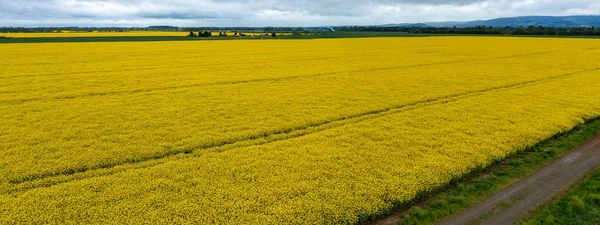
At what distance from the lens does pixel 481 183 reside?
10633mm

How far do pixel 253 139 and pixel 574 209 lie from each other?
9469 mm

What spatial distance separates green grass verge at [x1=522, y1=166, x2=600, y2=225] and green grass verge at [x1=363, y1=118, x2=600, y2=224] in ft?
4.21

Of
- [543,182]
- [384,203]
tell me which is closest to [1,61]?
[384,203]

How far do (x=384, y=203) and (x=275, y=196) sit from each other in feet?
8.48

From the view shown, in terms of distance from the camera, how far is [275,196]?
31.0ft

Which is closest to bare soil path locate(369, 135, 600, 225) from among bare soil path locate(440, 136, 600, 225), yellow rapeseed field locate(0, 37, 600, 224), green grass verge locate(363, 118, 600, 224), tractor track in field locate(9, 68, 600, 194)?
bare soil path locate(440, 136, 600, 225)

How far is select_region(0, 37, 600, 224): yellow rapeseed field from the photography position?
9109 mm

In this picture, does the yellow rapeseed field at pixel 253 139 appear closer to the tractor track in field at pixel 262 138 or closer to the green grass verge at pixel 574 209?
the tractor track in field at pixel 262 138

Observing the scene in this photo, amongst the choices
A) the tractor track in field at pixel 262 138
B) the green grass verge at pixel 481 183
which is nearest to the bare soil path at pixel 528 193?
the green grass verge at pixel 481 183

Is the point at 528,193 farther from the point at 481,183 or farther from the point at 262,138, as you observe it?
the point at 262,138

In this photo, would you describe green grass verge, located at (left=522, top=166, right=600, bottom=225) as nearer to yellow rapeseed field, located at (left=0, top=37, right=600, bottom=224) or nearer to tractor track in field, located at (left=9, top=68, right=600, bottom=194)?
yellow rapeseed field, located at (left=0, top=37, right=600, bottom=224)

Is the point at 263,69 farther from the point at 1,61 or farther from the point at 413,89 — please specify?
the point at 1,61

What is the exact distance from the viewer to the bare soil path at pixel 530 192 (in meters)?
8.91

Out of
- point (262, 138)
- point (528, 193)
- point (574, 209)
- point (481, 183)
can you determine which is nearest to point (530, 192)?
point (528, 193)
